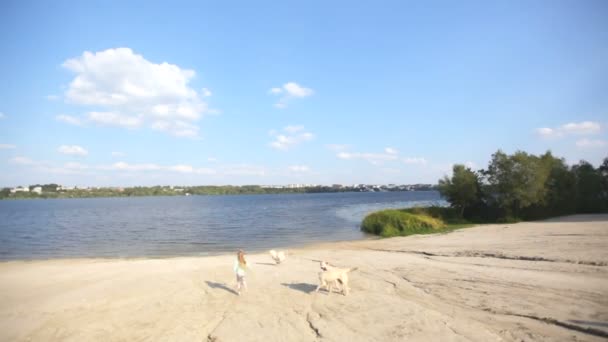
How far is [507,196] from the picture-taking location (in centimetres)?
4056

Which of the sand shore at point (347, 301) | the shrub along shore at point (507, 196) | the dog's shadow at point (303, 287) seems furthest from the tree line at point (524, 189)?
the dog's shadow at point (303, 287)

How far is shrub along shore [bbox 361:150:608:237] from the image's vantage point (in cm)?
3894

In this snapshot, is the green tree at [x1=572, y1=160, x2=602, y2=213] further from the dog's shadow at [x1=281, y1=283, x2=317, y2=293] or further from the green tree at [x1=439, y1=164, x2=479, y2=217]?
the dog's shadow at [x1=281, y1=283, x2=317, y2=293]

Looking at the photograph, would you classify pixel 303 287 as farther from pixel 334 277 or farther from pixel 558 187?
pixel 558 187

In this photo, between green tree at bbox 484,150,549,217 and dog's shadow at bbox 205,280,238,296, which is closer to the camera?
dog's shadow at bbox 205,280,238,296

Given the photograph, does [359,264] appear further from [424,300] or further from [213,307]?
[213,307]

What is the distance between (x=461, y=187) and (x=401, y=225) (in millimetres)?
11363

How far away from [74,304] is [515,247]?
896 inches

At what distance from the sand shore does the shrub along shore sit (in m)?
17.3

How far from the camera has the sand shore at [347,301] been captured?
32.9ft

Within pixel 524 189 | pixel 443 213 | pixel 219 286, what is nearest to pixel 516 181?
pixel 524 189

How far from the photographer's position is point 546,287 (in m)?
12.7

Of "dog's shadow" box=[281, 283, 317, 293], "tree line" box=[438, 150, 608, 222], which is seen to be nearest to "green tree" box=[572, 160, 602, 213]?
"tree line" box=[438, 150, 608, 222]

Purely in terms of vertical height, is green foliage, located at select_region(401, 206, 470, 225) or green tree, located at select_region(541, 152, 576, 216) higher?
green tree, located at select_region(541, 152, 576, 216)
